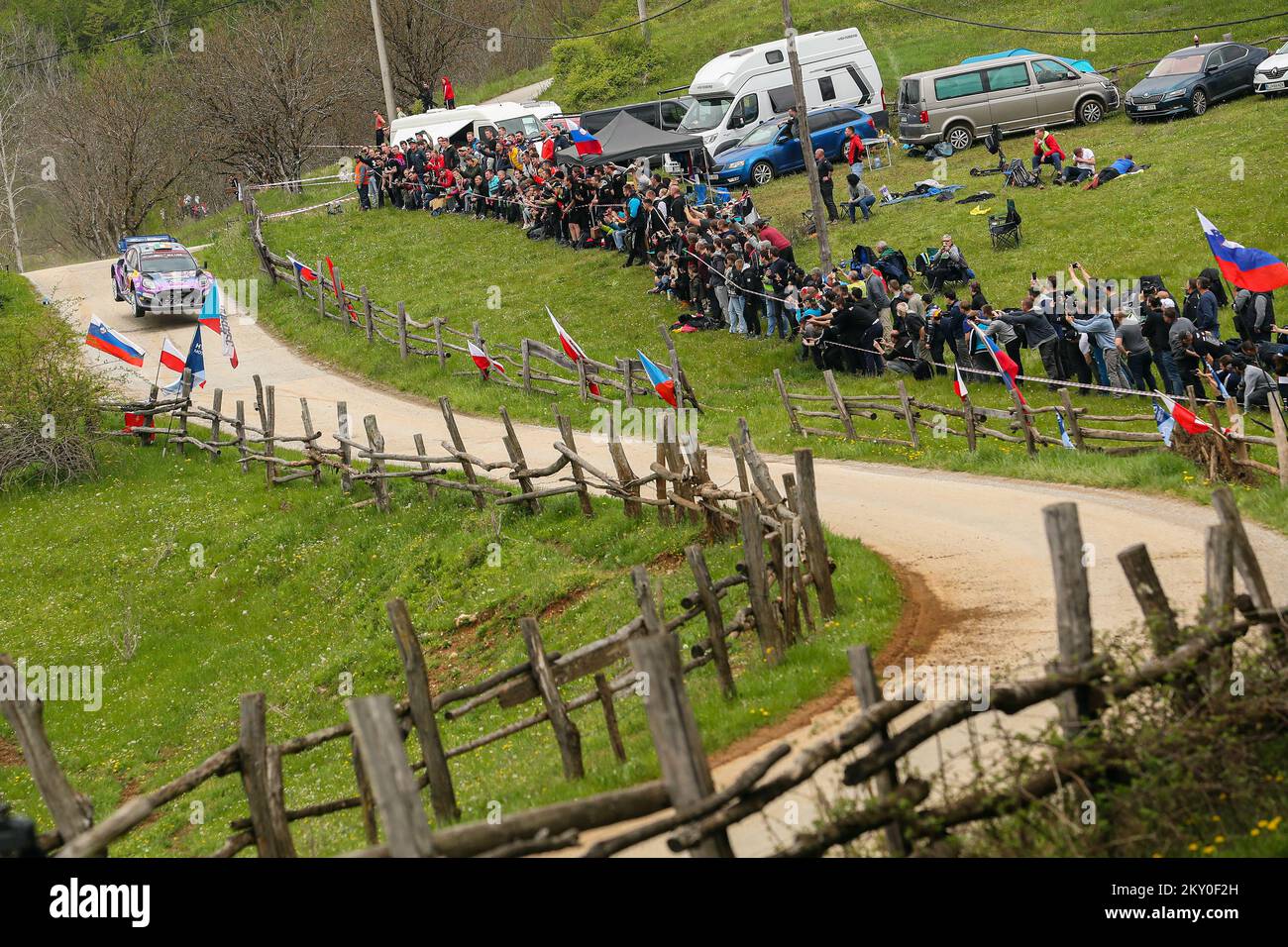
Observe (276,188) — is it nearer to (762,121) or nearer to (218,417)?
(762,121)

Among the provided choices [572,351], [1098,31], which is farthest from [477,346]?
[1098,31]

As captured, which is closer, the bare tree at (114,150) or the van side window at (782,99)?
the van side window at (782,99)

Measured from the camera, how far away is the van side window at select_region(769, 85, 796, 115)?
1565 inches

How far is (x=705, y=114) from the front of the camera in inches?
1559

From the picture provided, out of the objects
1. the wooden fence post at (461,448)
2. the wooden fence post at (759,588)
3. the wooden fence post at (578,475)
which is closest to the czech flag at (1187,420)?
the wooden fence post at (759,588)

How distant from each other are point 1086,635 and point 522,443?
17.2m

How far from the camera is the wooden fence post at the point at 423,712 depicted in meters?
10.8

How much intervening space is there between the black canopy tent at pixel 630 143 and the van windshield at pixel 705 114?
2434 millimetres

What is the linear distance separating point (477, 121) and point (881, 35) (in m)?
16.8

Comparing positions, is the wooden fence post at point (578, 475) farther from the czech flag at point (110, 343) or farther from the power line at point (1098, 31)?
the power line at point (1098, 31)

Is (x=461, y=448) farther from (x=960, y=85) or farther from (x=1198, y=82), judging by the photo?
(x=1198, y=82)

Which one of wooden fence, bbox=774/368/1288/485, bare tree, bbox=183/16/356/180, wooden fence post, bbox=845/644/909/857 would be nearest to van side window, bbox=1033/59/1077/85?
wooden fence, bbox=774/368/1288/485
